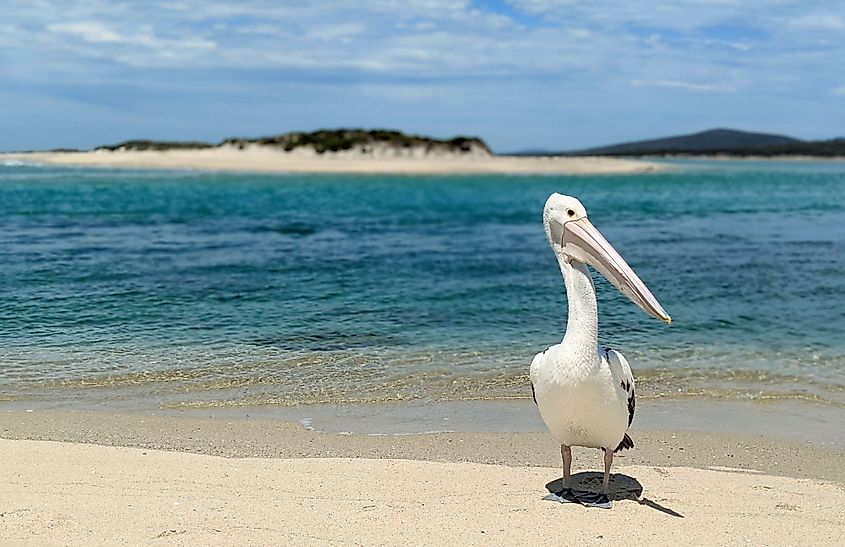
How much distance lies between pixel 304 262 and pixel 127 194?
→ 2196cm

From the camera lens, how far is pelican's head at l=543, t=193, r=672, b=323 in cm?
459

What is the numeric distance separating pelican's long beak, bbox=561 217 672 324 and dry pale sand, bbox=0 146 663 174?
215 ft

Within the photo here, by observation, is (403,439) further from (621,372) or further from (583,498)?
(621,372)

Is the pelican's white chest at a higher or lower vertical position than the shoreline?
higher

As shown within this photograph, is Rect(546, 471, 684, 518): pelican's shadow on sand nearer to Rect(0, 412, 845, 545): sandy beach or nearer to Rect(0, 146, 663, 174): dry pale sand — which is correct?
Rect(0, 412, 845, 545): sandy beach

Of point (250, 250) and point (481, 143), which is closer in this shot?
point (250, 250)

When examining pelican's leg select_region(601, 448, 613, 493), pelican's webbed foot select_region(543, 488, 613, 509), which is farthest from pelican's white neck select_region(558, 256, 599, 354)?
pelican's webbed foot select_region(543, 488, 613, 509)

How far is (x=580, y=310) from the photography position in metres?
4.70

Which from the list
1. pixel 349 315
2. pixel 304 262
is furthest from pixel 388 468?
pixel 304 262

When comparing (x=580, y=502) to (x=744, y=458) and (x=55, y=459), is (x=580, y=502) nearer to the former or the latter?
(x=744, y=458)

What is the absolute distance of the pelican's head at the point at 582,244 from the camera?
4.59m

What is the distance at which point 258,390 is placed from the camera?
7375mm

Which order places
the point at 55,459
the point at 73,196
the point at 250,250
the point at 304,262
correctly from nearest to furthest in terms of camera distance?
1. the point at 55,459
2. the point at 304,262
3. the point at 250,250
4. the point at 73,196

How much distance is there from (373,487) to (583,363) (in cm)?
134
